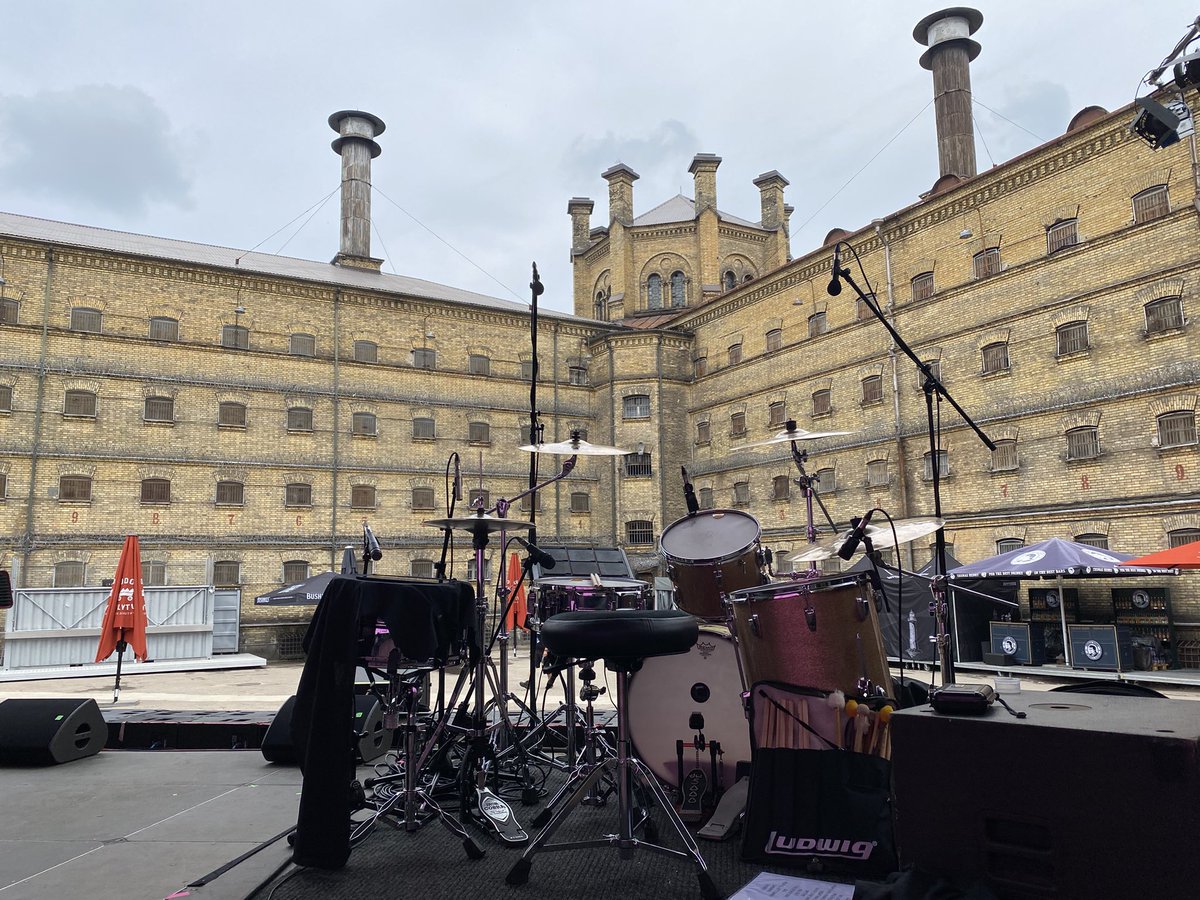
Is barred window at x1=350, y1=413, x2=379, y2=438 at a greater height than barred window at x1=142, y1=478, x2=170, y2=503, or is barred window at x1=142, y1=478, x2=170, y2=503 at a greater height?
barred window at x1=350, y1=413, x2=379, y2=438

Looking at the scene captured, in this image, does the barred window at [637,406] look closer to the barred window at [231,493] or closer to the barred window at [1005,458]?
the barred window at [1005,458]

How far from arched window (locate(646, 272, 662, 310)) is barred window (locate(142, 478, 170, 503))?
21419 millimetres

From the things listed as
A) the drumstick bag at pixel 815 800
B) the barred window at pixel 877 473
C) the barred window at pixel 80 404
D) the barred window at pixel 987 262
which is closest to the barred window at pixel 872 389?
the barred window at pixel 877 473

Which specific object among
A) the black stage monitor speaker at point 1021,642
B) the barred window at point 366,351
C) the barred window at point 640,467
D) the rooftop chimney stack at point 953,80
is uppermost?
the rooftop chimney stack at point 953,80

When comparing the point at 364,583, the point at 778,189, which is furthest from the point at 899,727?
the point at 778,189

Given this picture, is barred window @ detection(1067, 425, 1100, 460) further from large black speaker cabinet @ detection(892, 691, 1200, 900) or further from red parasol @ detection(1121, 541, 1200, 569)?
large black speaker cabinet @ detection(892, 691, 1200, 900)

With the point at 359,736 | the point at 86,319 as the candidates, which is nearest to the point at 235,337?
the point at 86,319

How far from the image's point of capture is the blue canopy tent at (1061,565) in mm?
15375

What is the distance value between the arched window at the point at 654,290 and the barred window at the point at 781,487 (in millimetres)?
13723

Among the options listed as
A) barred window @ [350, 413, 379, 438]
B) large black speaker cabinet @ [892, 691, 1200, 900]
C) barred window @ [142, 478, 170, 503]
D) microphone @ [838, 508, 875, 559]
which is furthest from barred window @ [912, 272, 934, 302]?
barred window @ [142, 478, 170, 503]

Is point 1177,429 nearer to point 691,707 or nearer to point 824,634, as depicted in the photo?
point 691,707

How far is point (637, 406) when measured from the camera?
101 feet

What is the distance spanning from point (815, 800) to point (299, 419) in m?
25.4

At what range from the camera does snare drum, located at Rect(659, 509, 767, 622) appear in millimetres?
5832
